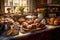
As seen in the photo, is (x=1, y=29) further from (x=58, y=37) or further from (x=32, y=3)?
(x=32, y=3)

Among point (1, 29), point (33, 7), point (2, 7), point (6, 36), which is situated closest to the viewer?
point (6, 36)

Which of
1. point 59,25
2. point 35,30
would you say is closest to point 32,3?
point 59,25

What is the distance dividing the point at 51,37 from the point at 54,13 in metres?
1.37

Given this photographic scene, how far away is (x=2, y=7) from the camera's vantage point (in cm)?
354

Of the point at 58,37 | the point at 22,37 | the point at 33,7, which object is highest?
the point at 33,7

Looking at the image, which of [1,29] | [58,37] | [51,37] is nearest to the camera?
[1,29]

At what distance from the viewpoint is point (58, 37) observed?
2.81m

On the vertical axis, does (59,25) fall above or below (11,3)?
below

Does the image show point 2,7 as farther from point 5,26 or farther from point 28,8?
point 5,26

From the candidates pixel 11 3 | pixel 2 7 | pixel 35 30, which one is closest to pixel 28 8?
pixel 11 3

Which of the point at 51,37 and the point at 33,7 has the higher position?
the point at 33,7

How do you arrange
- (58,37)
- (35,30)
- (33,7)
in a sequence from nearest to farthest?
(35,30) < (58,37) < (33,7)

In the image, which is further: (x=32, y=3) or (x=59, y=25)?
(x=32, y=3)

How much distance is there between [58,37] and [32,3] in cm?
158
